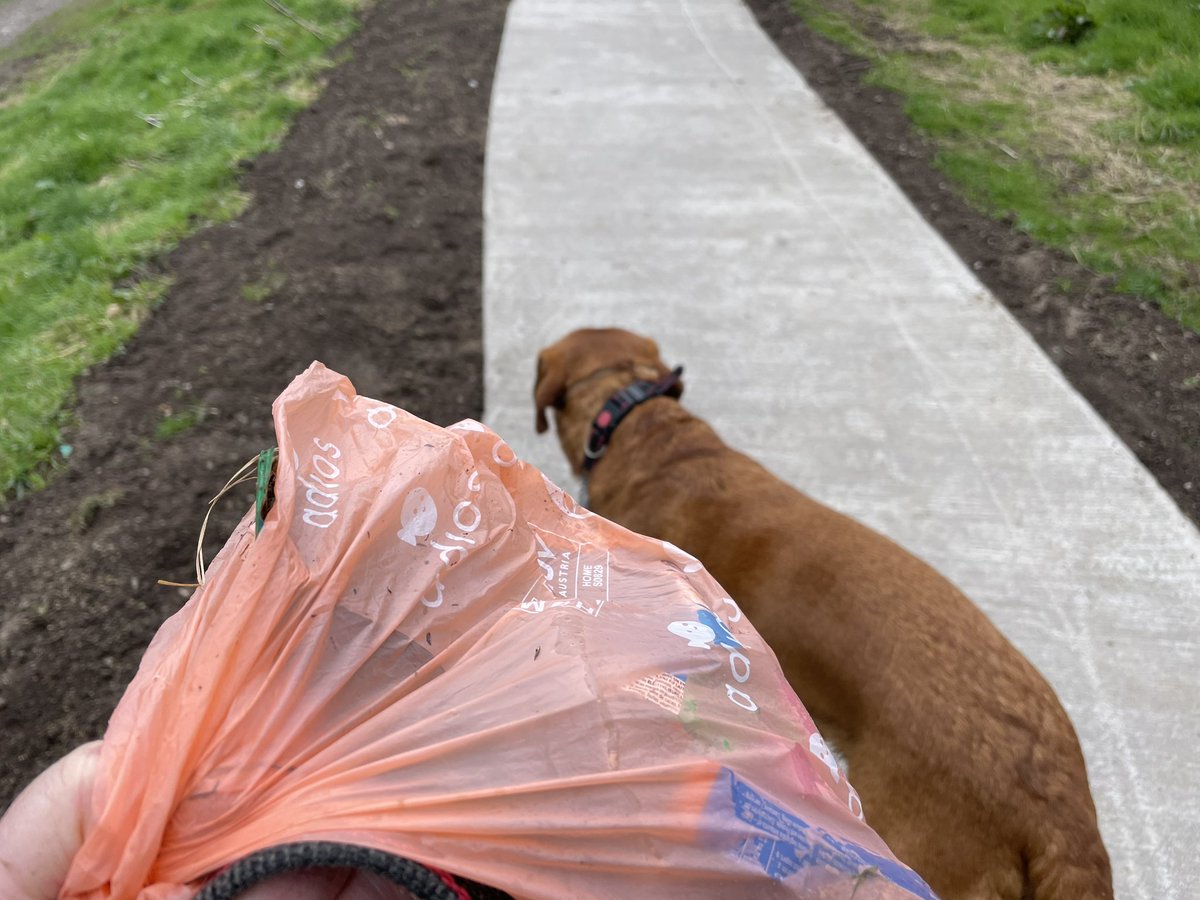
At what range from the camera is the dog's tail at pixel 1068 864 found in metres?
1.60

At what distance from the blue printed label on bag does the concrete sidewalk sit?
5.22ft

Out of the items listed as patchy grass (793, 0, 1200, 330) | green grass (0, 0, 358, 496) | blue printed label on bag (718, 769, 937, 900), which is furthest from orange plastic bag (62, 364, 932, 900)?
patchy grass (793, 0, 1200, 330)

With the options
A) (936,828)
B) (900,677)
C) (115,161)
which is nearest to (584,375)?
(900,677)

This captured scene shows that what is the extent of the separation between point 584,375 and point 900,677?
1.53 metres

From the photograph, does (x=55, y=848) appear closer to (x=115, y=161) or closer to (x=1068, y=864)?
(x=1068, y=864)

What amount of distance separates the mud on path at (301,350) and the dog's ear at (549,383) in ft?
2.41

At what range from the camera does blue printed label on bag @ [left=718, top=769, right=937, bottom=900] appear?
107 cm

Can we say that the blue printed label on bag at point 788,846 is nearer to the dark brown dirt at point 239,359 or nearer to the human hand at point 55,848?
the human hand at point 55,848

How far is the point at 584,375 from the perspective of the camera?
296 centimetres

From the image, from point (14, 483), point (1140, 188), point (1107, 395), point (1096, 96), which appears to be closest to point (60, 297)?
point (14, 483)

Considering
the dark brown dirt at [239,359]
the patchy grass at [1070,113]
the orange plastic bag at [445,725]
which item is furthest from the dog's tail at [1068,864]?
the patchy grass at [1070,113]

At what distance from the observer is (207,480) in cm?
328

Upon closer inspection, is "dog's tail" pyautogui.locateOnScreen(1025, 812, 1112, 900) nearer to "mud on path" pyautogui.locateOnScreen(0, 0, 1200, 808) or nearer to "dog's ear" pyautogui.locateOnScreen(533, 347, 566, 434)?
"dog's ear" pyautogui.locateOnScreen(533, 347, 566, 434)

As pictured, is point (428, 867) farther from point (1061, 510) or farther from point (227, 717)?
point (1061, 510)
